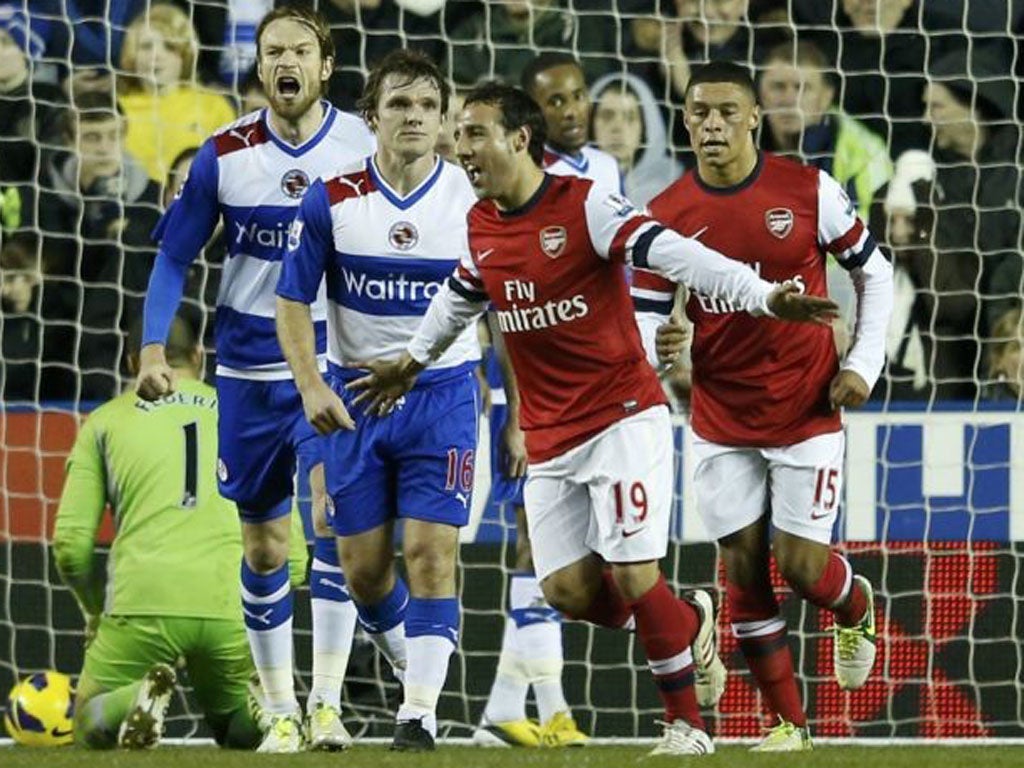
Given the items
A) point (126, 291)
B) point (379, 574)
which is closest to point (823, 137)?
point (126, 291)

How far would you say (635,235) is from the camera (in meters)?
6.18

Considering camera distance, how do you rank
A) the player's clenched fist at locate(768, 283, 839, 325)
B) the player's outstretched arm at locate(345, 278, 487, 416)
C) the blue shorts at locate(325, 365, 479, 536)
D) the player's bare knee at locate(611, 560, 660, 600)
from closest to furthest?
the player's clenched fist at locate(768, 283, 839, 325) → the player's bare knee at locate(611, 560, 660, 600) → the player's outstretched arm at locate(345, 278, 487, 416) → the blue shorts at locate(325, 365, 479, 536)

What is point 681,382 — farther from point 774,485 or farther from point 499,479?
point 774,485

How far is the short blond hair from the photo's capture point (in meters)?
9.88

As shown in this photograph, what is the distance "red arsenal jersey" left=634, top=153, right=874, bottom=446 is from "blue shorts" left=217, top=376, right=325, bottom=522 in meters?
1.26

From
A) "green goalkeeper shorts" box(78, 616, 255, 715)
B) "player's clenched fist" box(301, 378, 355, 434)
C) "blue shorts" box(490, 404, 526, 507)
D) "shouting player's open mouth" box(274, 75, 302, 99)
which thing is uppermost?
"shouting player's open mouth" box(274, 75, 302, 99)

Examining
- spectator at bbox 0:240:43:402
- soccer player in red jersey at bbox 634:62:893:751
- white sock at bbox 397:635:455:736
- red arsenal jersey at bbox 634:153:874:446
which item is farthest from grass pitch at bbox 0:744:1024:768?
spectator at bbox 0:240:43:402

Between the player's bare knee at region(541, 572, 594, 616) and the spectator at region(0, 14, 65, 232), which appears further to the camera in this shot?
the spectator at region(0, 14, 65, 232)

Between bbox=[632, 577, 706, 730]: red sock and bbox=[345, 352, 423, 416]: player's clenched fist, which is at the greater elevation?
bbox=[345, 352, 423, 416]: player's clenched fist

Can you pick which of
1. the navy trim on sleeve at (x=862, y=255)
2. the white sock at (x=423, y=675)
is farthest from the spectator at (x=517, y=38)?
the white sock at (x=423, y=675)

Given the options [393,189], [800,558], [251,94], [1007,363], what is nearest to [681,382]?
[1007,363]

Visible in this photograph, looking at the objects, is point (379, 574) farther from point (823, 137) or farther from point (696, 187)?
point (823, 137)

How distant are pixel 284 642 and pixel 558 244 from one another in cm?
171

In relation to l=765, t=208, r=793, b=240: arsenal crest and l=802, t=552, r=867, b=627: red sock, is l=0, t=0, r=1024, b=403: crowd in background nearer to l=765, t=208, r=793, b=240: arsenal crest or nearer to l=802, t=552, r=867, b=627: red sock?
l=802, t=552, r=867, b=627: red sock
